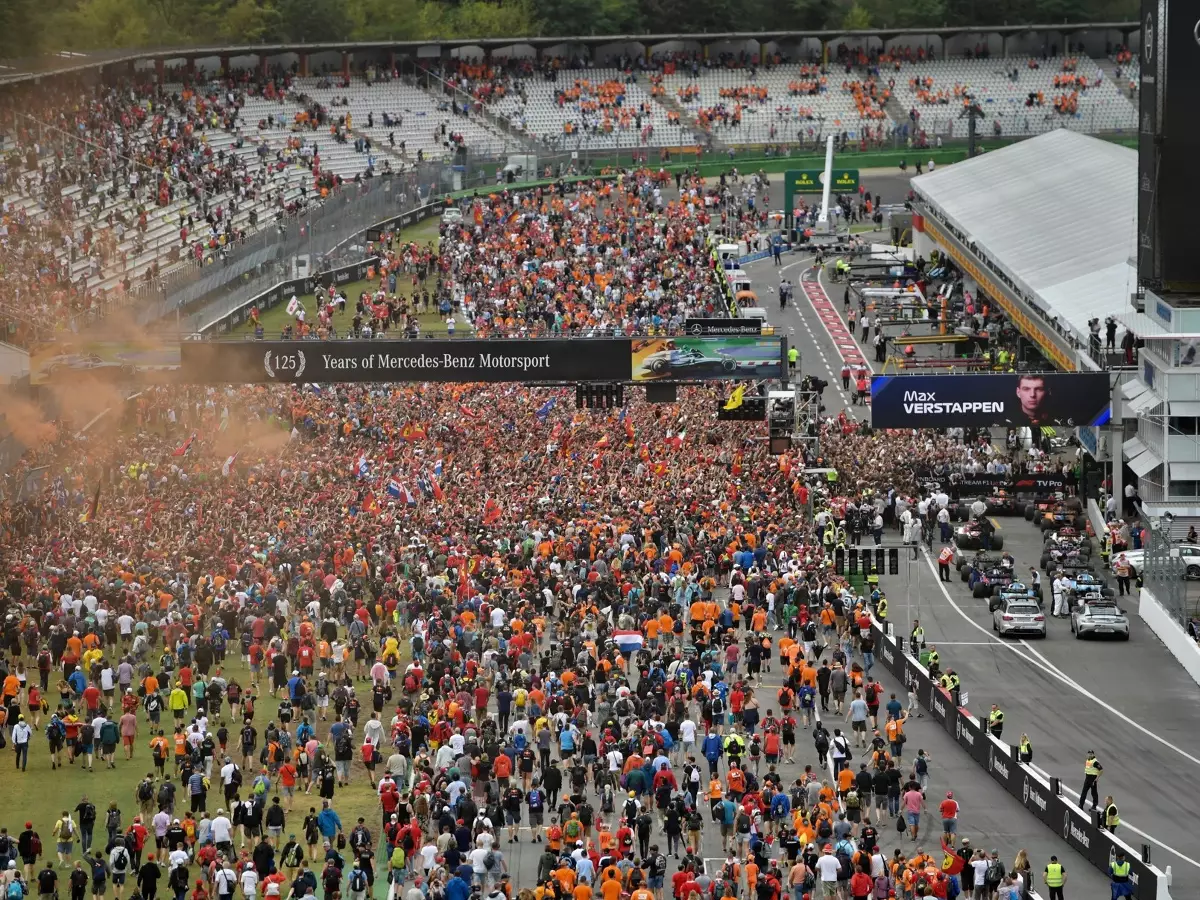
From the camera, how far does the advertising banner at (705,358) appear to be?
2248 inches

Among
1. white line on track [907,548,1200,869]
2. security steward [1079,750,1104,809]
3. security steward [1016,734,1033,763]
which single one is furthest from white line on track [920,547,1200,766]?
security steward [1079,750,1104,809]

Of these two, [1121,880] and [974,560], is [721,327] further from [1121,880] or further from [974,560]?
[1121,880]

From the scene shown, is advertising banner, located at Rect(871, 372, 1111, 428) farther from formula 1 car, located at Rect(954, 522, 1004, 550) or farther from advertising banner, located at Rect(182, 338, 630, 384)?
advertising banner, located at Rect(182, 338, 630, 384)

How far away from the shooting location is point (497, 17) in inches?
5172

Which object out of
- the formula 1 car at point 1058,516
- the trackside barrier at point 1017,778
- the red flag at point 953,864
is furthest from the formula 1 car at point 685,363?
the red flag at point 953,864

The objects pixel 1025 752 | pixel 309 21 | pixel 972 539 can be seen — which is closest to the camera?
pixel 1025 752

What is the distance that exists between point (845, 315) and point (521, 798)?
50.4 metres

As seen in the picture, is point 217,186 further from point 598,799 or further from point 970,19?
point 970,19

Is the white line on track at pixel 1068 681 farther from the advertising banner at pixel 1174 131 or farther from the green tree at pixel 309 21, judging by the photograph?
the green tree at pixel 309 21

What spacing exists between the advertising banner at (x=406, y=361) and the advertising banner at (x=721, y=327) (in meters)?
2.01

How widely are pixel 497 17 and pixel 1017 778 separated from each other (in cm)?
10166

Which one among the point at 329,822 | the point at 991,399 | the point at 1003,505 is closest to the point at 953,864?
the point at 329,822

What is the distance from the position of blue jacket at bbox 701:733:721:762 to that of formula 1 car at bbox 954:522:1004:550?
1915 cm

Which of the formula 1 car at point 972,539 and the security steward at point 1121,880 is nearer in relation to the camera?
the security steward at point 1121,880
